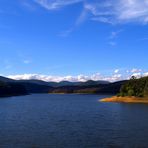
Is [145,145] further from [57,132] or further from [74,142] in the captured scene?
[57,132]

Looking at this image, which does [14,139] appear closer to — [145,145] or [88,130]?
[88,130]

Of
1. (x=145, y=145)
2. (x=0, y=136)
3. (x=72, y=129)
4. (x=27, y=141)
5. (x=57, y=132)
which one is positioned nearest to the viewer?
(x=145, y=145)

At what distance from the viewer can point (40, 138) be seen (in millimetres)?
62688

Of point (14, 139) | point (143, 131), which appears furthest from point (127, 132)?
point (14, 139)

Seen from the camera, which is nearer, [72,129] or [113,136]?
[113,136]

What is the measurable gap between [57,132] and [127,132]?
13459 millimetres

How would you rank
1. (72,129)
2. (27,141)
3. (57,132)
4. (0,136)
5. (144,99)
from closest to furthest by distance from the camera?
(27,141) → (0,136) → (57,132) → (72,129) → (144,99)

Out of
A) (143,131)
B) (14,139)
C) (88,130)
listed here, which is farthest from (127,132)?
(14,139)

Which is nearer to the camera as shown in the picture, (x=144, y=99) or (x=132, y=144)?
(x=132, y=144)

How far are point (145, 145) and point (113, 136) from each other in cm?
954

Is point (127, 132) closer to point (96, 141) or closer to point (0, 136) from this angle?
point (96, 141)

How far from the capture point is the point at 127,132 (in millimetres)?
69938

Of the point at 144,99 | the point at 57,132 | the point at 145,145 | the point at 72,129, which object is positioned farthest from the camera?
the point at 144,99

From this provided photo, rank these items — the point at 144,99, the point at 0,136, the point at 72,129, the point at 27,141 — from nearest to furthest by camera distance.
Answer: the point at 27,141
the point at 0,136
the point at 72,129
the point at 144,99
